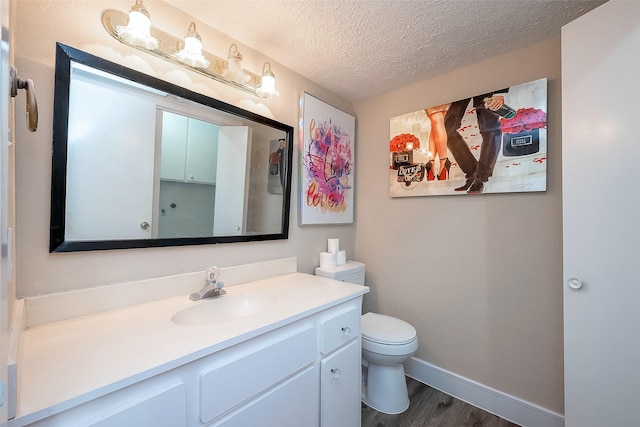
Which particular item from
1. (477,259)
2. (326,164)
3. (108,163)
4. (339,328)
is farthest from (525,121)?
(108,163)

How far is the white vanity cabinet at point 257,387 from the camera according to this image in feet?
2.06

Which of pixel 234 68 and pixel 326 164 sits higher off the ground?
pixel 234 68

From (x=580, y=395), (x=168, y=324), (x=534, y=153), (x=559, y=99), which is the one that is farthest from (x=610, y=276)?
(x=168, y=324)

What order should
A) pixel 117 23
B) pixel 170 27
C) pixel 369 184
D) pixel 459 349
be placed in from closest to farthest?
pixel 117 23 < pixel 170 27 < pixel 459 349 < pixel 369 184

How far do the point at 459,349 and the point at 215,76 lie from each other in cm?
222

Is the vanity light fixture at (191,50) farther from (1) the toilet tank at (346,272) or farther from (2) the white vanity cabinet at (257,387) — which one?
(1) the toilet tank at (346,272)

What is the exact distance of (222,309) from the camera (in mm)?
1216

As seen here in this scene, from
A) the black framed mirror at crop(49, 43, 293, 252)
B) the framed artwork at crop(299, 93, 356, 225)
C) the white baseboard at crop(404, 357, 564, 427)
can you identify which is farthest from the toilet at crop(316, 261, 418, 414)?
the black framed mirror at crop(49, 43, 293, 252)

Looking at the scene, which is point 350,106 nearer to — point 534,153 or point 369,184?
point 369,184

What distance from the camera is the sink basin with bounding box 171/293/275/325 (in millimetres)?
1103

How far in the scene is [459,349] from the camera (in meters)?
1.74

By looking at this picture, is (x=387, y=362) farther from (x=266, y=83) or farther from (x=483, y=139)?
(x=266, y=83)

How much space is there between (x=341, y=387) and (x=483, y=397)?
1049 millimetres

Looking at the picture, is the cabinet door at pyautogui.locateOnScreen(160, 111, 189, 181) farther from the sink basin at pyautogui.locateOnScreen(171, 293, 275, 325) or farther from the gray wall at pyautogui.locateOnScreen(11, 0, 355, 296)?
the sink basin at pyautogui.locateOnScreen(171, 293, 275, 325)
